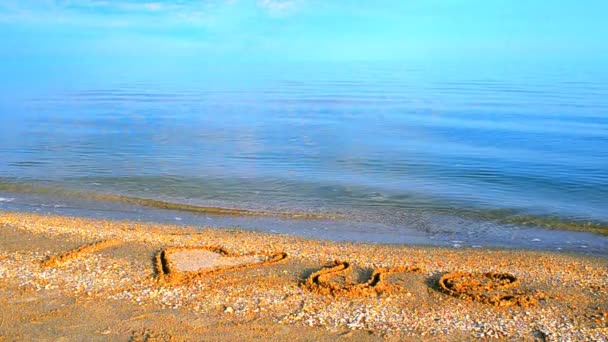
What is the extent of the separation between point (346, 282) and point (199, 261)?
2595 millimetres

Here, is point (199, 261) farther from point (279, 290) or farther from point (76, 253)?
point (76, 253)

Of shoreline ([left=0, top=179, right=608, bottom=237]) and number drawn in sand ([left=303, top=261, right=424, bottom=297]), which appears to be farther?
shoreline ([left=0, top=179, right=608, bottom=237])

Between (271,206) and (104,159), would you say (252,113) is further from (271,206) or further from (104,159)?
(271,206)

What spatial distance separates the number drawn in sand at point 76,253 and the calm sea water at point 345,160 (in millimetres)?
5027

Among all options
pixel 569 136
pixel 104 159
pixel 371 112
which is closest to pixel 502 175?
pixel 569 136

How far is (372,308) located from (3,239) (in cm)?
723

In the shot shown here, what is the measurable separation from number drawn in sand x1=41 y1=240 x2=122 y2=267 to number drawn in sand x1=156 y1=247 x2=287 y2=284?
1134 mm

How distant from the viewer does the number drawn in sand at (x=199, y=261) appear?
8570mm

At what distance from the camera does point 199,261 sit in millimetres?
9414

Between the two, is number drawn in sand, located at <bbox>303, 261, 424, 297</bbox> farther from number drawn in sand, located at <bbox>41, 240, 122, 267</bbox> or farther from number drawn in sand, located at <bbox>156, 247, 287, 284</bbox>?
number drawn in sand, located at <bbox>41, 240, 122, 267</bbox>

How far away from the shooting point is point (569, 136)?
28938mm

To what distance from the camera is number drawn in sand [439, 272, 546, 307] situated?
25.4 ft

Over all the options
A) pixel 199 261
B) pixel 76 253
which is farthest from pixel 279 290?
pixel 76 253

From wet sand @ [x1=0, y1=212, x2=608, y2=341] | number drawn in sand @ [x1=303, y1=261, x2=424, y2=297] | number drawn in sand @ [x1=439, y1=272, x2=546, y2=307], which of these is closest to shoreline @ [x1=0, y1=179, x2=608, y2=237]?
wet sand @ [x1=0, y1=212, x2=608, y2=341]
